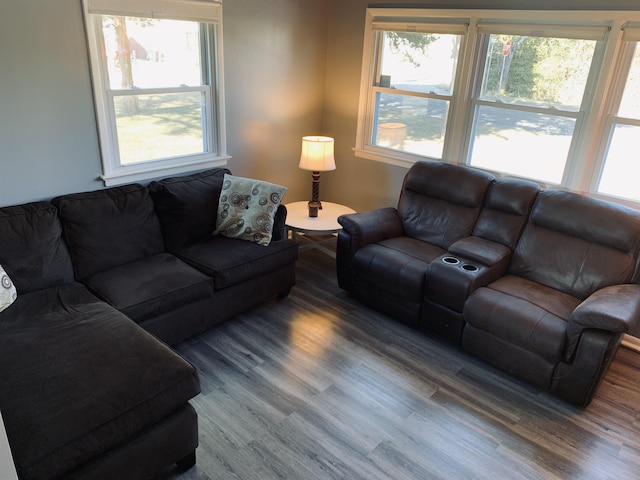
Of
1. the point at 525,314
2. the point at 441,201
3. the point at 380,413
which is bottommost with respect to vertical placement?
the point at 380,413

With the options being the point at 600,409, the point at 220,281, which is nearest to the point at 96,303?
the point at 220,281

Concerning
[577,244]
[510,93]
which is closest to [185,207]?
[510,93]

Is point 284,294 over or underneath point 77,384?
underneath

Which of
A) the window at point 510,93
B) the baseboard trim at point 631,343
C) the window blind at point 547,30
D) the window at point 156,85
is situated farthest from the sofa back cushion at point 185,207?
the baseboard trim at point 631,343

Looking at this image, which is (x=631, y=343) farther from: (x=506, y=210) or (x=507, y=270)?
(x=506, y=210)

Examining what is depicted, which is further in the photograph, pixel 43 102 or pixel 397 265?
pixel 397 265

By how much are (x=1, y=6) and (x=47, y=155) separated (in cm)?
84

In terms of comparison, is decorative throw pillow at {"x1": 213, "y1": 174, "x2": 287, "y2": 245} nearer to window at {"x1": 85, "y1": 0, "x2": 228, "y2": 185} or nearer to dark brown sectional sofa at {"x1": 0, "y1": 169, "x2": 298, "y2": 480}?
dark brown sectional sofa at {"x1": 0, "y1": 169, "x2": 298, "y2": 480}

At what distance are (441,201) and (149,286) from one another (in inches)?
88.1

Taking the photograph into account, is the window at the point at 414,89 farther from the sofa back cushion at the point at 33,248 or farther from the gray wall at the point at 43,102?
the sofa back cushion at the point at 33,248

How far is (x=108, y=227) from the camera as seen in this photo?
299 centimetres

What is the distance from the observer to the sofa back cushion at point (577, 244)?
2.86m

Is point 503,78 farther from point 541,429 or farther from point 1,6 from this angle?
point 1,6

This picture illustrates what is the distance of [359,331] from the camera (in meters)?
3.29
